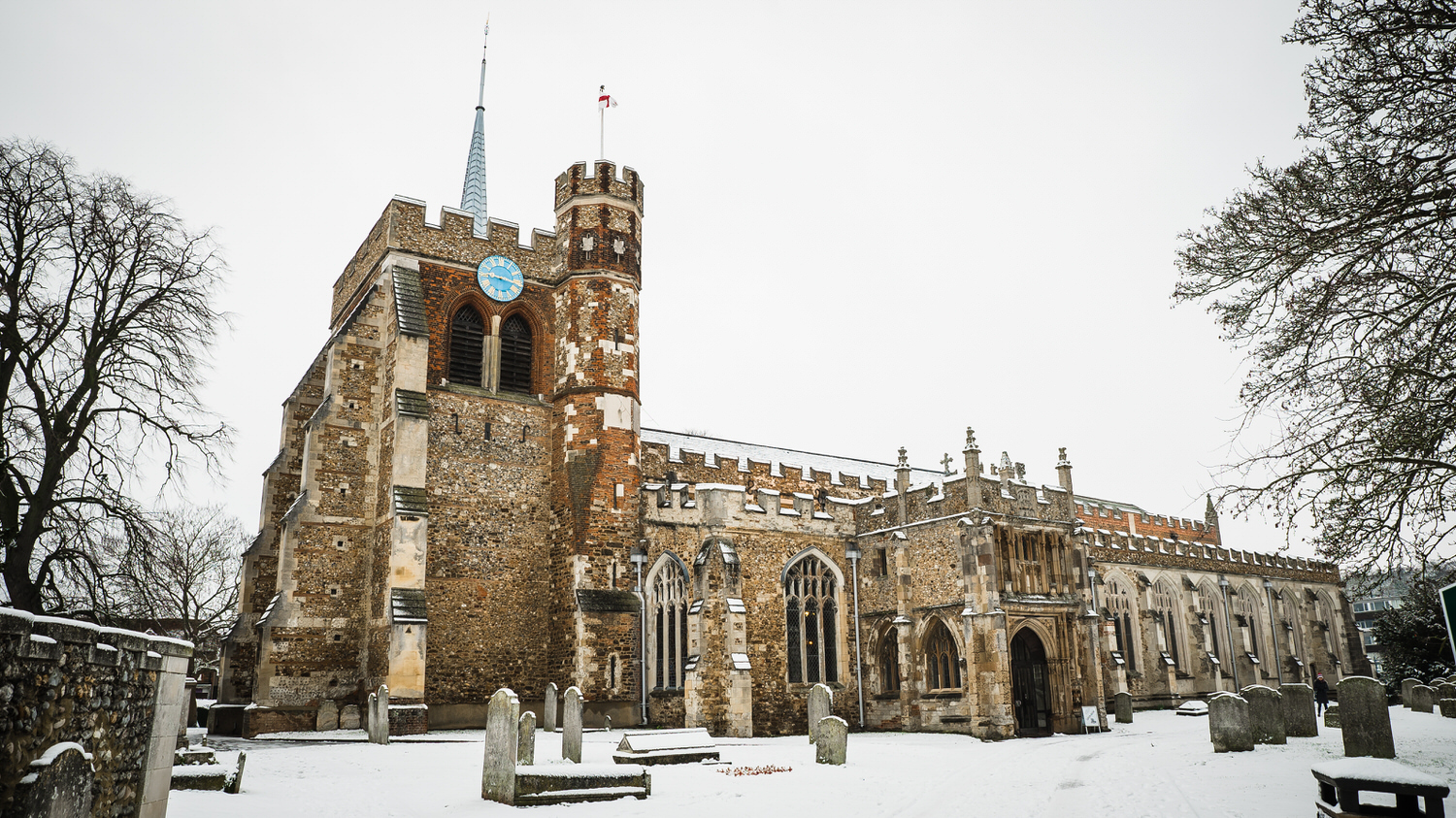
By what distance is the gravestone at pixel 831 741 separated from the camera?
14.2 m

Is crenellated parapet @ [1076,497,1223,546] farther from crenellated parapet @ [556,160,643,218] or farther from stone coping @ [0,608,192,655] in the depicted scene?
stone coping @ [0,608,192,655]

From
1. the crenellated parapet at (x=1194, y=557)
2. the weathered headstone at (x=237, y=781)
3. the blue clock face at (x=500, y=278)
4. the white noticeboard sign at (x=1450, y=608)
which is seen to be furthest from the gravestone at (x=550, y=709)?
the crenellated parapet at (x=1194, y=557)

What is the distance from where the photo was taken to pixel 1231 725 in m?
14.6

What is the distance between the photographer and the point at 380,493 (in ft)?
67.9

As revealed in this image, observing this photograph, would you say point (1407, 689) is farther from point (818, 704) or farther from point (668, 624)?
point (668, 624)

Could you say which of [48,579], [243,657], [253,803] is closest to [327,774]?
[253,803]

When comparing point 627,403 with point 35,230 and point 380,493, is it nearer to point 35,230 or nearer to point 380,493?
point 380,493

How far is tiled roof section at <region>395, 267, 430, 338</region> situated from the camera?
68.0 ft

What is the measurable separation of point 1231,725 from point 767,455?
61.5 ft

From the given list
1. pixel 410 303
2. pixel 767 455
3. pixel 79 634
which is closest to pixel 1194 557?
pixel 767 455

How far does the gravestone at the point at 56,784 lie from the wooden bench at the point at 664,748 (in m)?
8.46

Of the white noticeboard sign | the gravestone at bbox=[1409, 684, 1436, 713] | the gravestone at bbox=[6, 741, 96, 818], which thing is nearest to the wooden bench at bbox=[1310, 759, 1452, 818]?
the white noticeboard sign

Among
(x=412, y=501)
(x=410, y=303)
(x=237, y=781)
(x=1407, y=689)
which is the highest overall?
(x=410, y=303)

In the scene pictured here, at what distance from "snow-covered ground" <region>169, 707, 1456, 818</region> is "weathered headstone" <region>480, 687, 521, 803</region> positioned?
9.4 inches
